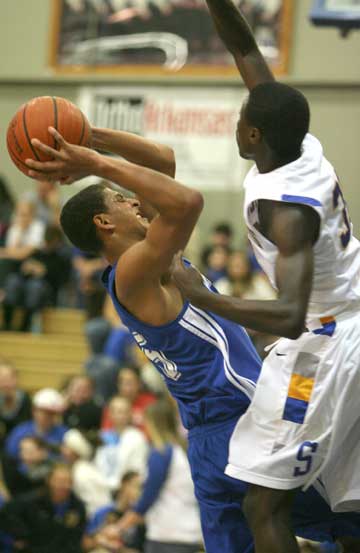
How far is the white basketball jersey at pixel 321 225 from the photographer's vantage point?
435 cm

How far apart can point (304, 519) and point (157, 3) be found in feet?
40.4

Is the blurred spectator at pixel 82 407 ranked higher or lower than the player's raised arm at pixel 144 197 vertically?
lower

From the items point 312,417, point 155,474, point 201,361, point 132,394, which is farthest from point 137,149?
point 132,394

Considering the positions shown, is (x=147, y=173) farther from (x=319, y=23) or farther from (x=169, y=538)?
(x=169, y=538)

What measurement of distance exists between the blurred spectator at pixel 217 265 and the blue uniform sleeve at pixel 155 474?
471 centimetres

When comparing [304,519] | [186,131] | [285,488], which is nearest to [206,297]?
[285,488]

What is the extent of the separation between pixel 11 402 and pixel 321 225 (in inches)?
276

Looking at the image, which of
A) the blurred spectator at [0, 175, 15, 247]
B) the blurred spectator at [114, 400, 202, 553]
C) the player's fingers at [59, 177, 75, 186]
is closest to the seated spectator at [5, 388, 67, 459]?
the blurred spectator at [114, 400, 202, 553]

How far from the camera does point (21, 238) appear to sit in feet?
45.8

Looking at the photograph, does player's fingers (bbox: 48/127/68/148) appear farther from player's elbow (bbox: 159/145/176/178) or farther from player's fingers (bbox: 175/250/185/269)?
player's elbow (bbox: 159/145/176/178)

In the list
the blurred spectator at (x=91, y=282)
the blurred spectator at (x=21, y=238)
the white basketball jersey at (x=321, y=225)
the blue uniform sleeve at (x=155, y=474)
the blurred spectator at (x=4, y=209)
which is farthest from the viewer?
the blurred spectator at (x=4, y=209)

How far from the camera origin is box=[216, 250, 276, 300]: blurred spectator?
38.8 feet

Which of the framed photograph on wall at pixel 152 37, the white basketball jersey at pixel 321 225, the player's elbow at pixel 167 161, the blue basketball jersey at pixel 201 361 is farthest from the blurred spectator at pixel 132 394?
the framed photograph on wall at pixel 152 37

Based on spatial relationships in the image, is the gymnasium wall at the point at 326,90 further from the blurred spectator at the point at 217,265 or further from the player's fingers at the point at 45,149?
the player's fingers at the point at 45,149
